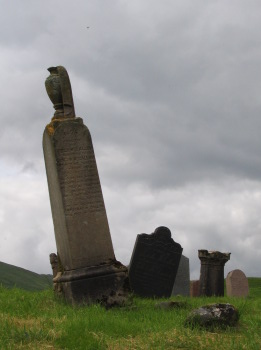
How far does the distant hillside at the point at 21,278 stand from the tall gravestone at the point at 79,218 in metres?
25.7

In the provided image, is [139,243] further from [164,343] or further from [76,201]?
[164,343]

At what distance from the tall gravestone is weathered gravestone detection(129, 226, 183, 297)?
2251 millimetres

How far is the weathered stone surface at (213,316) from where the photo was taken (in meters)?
6.61

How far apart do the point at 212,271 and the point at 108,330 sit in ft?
24.3

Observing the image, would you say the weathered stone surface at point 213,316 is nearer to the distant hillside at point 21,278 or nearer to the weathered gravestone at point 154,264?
the weathered gravestone at point 154,264

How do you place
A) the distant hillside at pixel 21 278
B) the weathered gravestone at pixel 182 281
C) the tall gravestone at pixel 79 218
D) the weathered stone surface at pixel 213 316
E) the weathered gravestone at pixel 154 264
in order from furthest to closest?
the distant hillside at pixel 21 278, the weathered gravestone at pixel 182 281, the weathered gravestone at pixel 154 264, the tall gravestone at pixel 79 218, the weathered stone surface at pixel 213 316

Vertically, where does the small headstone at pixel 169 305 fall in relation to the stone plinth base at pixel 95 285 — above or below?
below

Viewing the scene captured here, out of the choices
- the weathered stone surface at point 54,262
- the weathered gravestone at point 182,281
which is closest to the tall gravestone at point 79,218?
the weathered stone surface at point 54,262

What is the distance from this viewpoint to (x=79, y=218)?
8.88m

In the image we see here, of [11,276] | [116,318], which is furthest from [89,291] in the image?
[11,276]

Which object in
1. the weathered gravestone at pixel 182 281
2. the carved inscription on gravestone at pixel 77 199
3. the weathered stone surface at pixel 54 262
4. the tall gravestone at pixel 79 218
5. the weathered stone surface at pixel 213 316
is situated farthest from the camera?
the weathered gravestone at pixel 182 281

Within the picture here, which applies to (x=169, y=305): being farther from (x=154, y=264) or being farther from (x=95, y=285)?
(x=154, y=264)

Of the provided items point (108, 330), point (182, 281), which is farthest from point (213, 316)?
point (182, 281)

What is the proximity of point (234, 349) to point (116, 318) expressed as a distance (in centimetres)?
214
